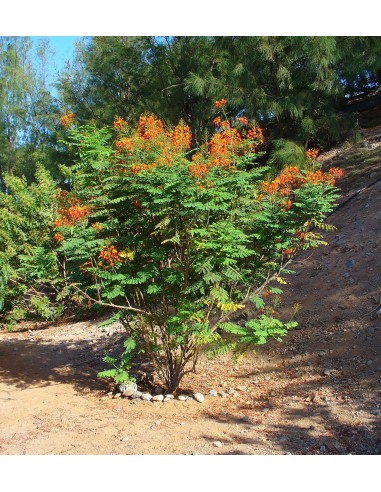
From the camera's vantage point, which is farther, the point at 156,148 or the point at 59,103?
the point at 59,103

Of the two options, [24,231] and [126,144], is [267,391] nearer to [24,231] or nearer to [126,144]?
[126,144]

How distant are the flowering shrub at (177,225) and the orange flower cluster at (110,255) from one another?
12 mm

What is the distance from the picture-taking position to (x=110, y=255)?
4.22m

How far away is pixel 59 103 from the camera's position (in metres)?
14.4

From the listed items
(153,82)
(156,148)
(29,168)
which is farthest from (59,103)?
(156,148)

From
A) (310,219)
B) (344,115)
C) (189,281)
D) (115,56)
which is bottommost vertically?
(189,281)

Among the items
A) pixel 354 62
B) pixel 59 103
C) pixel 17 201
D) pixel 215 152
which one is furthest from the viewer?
pixel 59 103

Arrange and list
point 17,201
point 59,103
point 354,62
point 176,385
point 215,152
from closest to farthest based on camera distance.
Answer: point 215,152 < point 176,385 < point 354,62 < point 17,201 < point 59,103

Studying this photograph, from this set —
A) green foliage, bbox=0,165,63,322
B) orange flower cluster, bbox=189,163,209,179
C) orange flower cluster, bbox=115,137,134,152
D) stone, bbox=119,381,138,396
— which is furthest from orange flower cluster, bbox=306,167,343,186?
green foliage, bbox=0,165,63,322

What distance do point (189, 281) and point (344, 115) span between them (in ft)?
20.4

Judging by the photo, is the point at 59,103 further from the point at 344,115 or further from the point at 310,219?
the point at 310,219

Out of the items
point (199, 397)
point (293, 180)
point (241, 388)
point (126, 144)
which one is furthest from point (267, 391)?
point (126, 144)

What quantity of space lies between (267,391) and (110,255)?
2.13 m

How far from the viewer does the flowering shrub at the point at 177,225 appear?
420 centimetres
